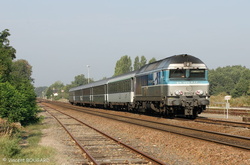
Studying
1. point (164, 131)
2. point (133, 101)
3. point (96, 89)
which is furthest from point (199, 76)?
point (96, 89)

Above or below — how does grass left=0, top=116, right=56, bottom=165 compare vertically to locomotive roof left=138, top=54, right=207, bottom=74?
below

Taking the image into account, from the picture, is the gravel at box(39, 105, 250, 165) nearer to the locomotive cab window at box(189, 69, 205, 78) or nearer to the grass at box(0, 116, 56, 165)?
the grass at box(0, 116, 56, 165)

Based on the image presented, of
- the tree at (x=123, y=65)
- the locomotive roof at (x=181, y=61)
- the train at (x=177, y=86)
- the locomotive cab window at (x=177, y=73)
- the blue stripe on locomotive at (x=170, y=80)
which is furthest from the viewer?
the tree at (x=123, y=65)

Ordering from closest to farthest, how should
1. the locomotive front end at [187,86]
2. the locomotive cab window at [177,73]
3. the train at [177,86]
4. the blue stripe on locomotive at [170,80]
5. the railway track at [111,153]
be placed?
the railway track at [111,153] < the locomotive front end at [187,86] < the train at [177,86] < the blue stripe on locomotive at [170,80] < the locomotive cab window at [177,73]

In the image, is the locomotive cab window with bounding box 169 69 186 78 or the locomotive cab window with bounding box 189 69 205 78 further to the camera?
the locomotive cab window with bounding box 189 69 205 78

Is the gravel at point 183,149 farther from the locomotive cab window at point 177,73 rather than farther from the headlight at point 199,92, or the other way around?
the locomotive cab window at point 177,73

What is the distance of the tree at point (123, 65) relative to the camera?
360 ft

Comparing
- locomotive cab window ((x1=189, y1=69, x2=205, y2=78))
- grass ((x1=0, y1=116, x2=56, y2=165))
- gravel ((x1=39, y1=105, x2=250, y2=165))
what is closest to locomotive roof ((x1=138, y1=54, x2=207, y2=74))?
locomotive cab window ((x1=189, y1=69, x2=205, y2=78))

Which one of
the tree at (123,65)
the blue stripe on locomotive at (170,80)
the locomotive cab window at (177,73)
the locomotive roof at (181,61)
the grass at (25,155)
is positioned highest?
the tree at (123,65)

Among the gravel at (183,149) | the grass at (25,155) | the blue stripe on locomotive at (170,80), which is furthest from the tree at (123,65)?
the grass at (25,155)

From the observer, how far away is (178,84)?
808 inches

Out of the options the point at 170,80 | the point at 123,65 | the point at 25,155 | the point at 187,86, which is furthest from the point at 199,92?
the point at 123,65

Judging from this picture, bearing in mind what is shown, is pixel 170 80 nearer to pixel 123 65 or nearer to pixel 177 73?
pixel 177 73

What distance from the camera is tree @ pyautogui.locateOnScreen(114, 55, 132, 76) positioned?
4325 inches
